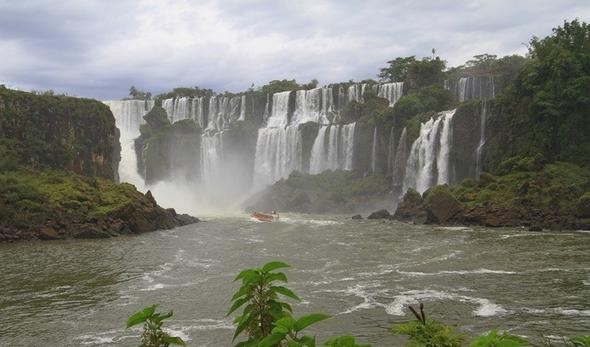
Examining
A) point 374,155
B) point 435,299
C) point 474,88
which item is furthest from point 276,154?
point 435,299

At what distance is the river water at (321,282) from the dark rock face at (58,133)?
62.6ft

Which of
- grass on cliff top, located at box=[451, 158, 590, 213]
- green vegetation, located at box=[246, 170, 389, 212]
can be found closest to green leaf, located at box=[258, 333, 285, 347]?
grass on cliff top, located at box=[451, 158, 590, 213]

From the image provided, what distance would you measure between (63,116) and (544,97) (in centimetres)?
4402

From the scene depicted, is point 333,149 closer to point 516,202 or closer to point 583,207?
point 516,202

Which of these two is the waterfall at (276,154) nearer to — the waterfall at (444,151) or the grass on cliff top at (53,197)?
the waterfall at (444,151)

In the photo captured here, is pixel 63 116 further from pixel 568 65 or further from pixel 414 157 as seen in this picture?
pixel 568 65

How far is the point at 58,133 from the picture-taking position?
55.2m

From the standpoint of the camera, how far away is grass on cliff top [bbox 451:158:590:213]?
127 ft

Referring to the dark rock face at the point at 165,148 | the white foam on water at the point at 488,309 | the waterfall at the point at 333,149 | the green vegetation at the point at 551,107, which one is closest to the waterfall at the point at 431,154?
the green vegetation at the point at 551,107

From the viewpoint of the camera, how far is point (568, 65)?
4638 cm

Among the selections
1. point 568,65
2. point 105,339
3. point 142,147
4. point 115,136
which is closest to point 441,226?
point 568,65

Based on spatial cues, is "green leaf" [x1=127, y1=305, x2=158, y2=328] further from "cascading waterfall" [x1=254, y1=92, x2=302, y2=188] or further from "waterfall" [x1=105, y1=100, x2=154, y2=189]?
"waterfall" [x1=105, y1=100, x2=154, y2=189]

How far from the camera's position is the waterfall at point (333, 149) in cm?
6819

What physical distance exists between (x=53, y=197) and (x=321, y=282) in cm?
2740
